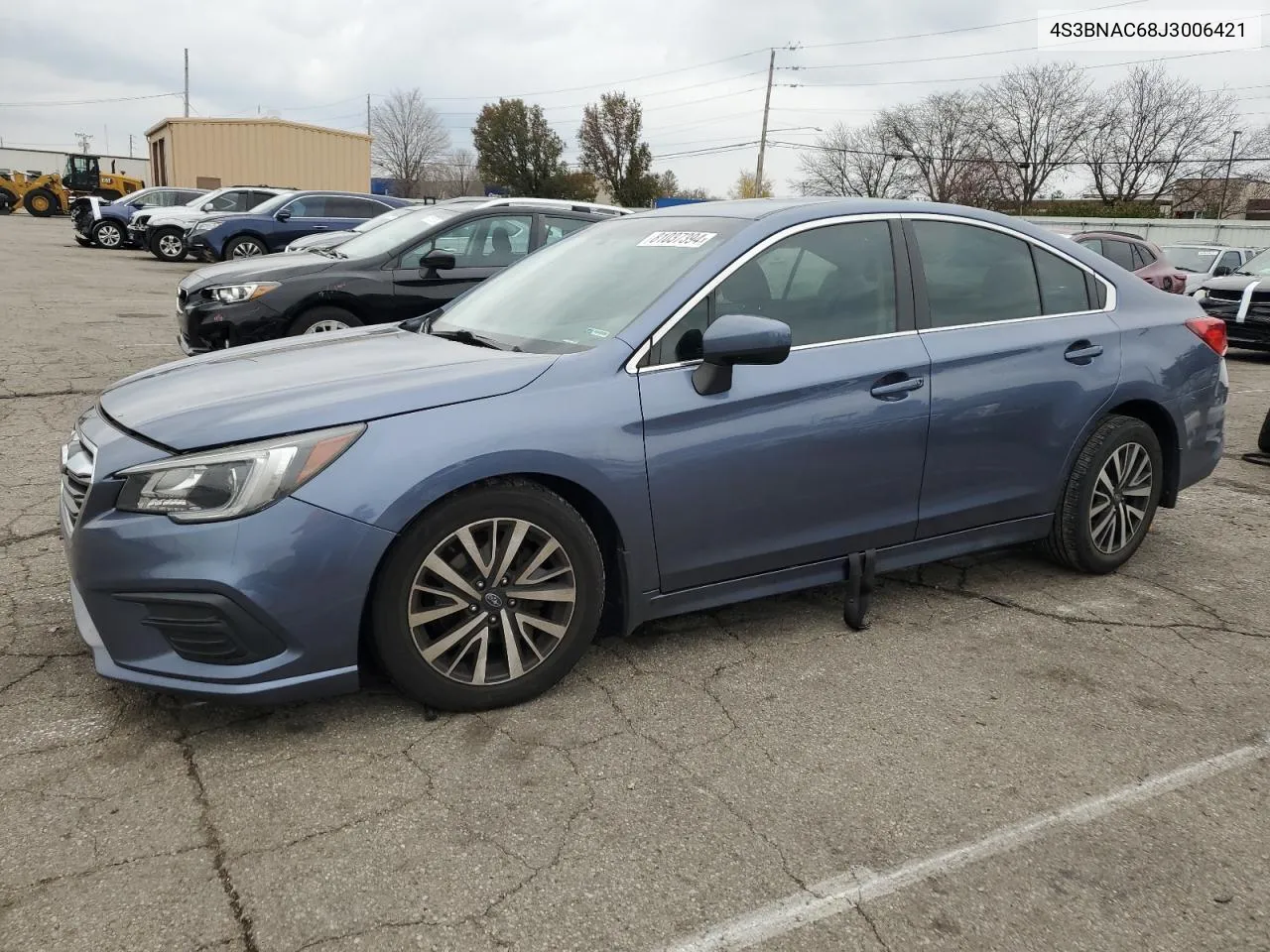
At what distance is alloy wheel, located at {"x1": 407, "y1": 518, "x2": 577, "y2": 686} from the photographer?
2.91 metres

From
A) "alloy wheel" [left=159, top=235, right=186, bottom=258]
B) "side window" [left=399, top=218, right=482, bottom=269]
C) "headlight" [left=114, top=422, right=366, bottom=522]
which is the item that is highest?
"alloy wheel" [left=159, top=235, right=186, bottom=258]

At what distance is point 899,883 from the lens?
7.62 ft

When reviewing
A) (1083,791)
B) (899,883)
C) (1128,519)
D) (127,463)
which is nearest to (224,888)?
(127,463)

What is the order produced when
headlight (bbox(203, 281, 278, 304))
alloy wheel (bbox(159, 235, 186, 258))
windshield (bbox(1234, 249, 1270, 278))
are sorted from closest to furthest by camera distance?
headlight (bbox(203, 281, 278, 304))
windshield (bbox(1234, 249, 1270, 278))
alloy wheel (bbox(159, 235, 186, 258))

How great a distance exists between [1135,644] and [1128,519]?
0.88 metres

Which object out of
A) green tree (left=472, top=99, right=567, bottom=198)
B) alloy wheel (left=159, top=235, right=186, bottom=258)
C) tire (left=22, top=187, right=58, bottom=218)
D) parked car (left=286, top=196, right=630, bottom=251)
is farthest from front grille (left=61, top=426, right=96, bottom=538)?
green tree (left=472, top=99, right=567, bottom=198)

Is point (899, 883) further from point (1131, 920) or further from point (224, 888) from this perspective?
point (224, 888)

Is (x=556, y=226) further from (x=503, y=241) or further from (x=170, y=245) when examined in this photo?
(x=170, y=245)

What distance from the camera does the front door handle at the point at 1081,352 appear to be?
13.4 ft

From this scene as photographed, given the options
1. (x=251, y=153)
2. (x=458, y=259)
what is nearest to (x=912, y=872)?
(x=458, y=259)

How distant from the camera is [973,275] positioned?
13.2ft

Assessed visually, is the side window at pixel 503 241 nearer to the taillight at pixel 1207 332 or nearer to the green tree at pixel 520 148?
the taillight at pixel 1207 332

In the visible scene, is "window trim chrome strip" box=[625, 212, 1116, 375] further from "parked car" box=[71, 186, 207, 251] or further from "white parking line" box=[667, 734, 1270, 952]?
"parked car" box=[71, 186, 207, 251]

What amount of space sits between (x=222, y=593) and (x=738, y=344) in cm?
166
